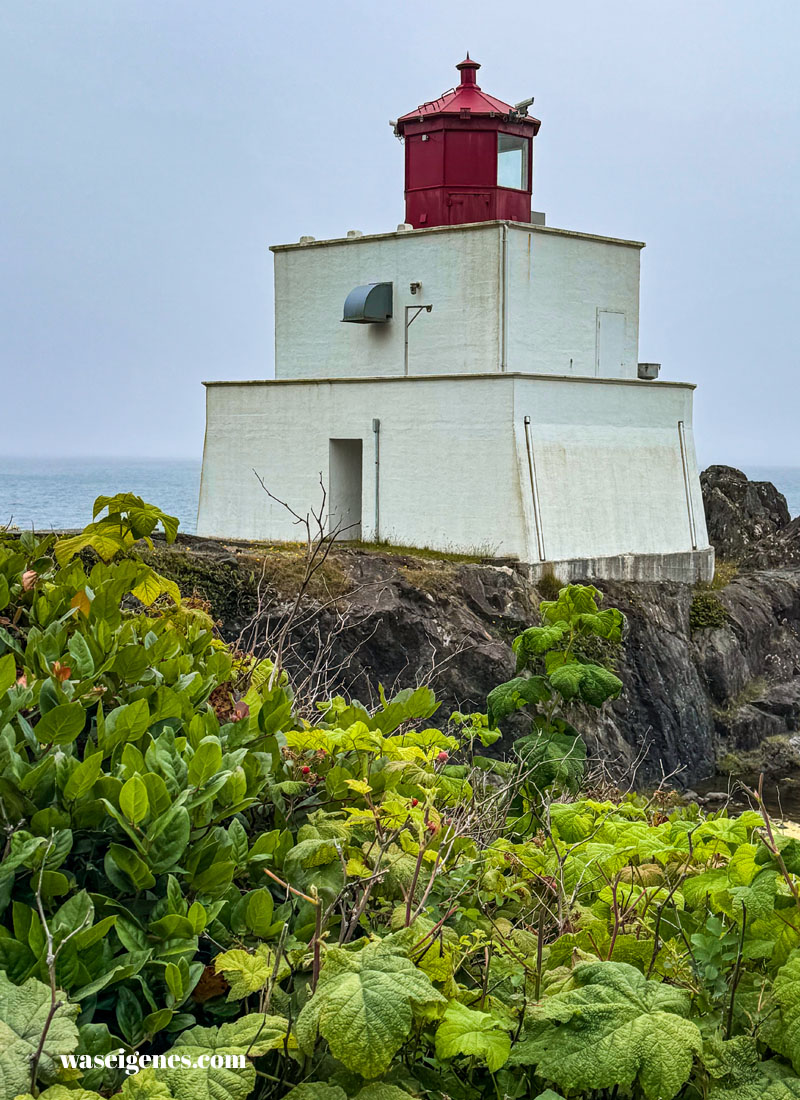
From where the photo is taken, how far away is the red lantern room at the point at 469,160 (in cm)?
2428

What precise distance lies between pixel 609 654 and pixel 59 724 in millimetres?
18649

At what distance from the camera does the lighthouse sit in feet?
73.5

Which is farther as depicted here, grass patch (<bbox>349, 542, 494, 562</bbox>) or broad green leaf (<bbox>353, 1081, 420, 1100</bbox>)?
grass patch (<bbox>349, 542, 494, 562</bbox>)

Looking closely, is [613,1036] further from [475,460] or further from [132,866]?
[475,460]

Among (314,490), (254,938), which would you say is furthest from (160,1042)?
(314,490)

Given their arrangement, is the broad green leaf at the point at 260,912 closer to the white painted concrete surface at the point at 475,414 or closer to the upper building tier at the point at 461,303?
the white painted concrete surface at the point at 475,414

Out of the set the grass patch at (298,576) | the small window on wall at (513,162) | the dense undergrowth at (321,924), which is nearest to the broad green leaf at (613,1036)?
the dense undergrowth at (321,924)

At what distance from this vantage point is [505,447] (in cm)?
2198

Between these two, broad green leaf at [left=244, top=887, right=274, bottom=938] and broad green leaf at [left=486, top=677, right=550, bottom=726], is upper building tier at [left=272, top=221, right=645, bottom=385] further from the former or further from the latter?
broad green leaf at [left=244, top=887, right=274, bottom=938]

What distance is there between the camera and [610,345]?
83.1ft

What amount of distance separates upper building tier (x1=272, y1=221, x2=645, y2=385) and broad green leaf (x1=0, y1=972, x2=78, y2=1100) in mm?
20970

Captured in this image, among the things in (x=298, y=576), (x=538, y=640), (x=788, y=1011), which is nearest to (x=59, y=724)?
(x=788, y=1011)

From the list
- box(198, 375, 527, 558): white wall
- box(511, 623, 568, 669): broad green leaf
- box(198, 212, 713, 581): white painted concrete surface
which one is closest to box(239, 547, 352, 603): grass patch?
box(198, 375, 527, 558): white wall

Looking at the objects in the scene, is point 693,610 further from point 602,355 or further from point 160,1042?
point 160,1042
